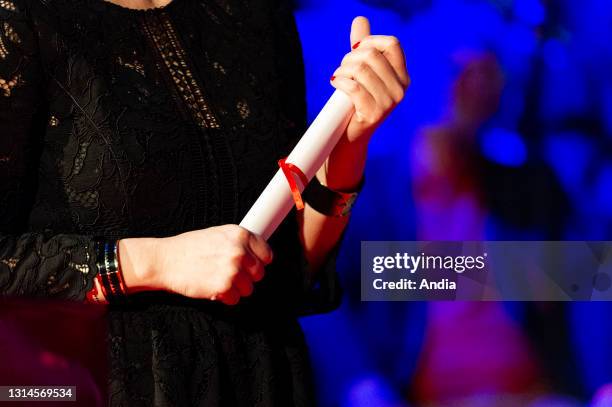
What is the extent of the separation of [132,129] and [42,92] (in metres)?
0.10

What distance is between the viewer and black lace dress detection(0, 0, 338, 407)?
85cm

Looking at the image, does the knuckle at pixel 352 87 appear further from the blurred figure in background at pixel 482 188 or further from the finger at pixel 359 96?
the blurred figure in background at pixel 482 188

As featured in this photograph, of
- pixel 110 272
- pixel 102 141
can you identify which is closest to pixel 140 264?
pixel 110 272

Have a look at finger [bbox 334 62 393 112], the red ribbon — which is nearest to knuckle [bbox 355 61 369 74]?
finger [bbox 334 62 393 112]

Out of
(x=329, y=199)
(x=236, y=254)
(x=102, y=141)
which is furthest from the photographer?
(x=329, y=199)

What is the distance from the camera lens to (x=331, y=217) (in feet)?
3.22

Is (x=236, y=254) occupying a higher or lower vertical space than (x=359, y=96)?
lower

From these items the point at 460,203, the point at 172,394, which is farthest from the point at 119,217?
the point at 460,203

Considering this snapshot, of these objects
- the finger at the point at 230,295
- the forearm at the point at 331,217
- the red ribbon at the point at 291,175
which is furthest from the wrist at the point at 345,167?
the finger at the point at 230,295

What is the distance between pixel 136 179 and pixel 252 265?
0.19m

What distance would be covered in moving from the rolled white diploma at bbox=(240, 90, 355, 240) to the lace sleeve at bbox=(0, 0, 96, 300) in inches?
6.9

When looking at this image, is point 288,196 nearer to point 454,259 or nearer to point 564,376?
point 454,259

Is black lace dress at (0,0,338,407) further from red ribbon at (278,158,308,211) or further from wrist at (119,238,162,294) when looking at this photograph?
red ribbon at (278,158,308,211)

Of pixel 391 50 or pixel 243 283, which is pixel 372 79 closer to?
pixel 391 50
